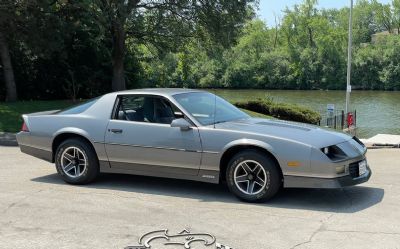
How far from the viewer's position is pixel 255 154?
21.8 ft

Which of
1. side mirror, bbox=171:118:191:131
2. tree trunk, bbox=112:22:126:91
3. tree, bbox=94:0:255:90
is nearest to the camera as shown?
side mirror, bbox=171:118:191:131

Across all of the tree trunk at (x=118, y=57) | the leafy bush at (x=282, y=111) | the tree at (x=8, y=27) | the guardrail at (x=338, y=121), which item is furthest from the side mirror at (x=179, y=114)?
the tree trunk at (x=118, y=57)

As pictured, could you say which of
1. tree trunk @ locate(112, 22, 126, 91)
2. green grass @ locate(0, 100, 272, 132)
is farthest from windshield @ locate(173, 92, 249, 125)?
tree trunk @ locate(112, 22, 126, 91)

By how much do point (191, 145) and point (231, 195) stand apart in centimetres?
87

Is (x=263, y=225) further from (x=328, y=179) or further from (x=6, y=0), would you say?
(x=6, y=0)

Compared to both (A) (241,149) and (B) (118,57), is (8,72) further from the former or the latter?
(A) (241,149)

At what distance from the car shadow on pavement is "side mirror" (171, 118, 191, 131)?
916 millimetres

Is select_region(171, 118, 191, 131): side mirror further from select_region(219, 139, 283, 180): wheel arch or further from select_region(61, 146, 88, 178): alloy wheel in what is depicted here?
select_region(61, 146, 88, 178): alloy wheel

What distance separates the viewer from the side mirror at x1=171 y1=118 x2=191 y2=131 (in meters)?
7.04

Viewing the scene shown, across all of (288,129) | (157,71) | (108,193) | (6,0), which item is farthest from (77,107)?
(157,71)

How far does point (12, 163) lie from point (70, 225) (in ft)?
14.9

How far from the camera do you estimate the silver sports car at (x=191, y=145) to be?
257 inches

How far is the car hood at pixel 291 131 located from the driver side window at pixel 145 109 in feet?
2.59

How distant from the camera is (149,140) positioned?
7.34 metres
